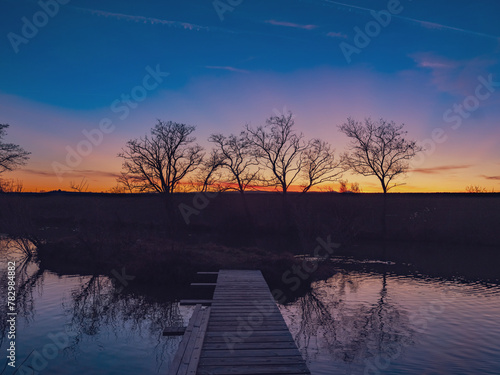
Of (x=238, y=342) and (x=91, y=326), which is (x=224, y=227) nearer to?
(x=91, y=326)

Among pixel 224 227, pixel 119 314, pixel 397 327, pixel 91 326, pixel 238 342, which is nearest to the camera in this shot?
pixel 238 342

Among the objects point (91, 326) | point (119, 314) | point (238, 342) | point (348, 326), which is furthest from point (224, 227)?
point (238, 342)

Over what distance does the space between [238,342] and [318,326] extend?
4.52 meters

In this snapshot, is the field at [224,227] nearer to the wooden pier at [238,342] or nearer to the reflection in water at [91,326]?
the reflection in water at [91,326]

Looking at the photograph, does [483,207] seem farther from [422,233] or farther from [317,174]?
[317,174]

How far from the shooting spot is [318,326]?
40.1 feet

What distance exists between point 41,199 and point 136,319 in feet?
141

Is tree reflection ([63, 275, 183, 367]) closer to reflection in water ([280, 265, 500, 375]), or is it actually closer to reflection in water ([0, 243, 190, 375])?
reflection in water ([0, 243, 190, 375])

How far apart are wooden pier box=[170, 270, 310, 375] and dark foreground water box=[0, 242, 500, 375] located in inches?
46.2

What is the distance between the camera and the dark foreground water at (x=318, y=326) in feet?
31.0

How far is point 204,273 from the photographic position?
18.3m

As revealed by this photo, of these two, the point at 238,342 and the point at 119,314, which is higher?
the point at 238,342

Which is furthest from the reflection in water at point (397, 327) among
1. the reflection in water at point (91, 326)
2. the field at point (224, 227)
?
the field at point (224, 227)

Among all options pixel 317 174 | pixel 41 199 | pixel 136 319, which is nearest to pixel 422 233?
pixel 317 174
